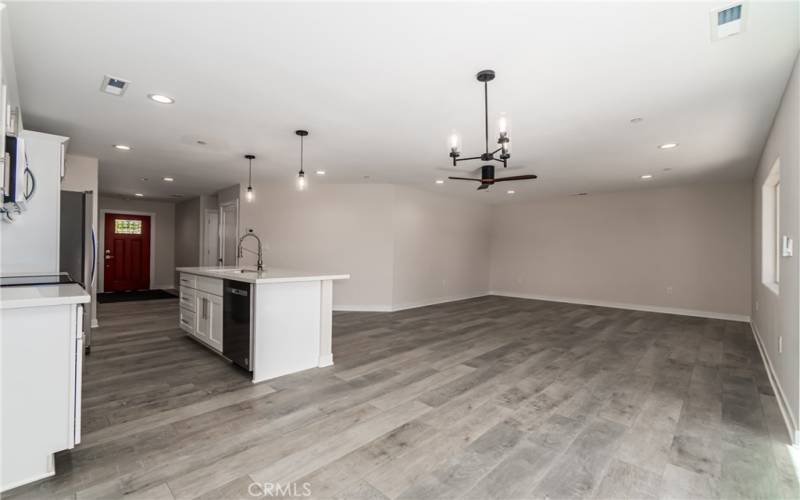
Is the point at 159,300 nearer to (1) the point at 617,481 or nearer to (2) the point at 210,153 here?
(2) the point at 210,153

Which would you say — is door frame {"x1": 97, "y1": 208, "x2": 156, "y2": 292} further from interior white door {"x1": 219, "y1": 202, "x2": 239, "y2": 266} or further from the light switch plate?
the light switch plate

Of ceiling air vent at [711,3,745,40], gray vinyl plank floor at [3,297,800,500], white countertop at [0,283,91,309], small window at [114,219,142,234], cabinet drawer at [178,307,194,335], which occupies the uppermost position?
ceiling air vent at [711,3,745,40]

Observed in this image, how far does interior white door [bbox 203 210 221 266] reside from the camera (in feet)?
26.3

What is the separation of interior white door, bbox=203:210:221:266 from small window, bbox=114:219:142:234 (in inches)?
101

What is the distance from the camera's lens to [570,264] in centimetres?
802

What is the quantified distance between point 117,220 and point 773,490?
37.7 ft

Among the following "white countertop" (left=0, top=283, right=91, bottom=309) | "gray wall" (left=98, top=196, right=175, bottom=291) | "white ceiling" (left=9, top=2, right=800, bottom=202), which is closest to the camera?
"white countertop" (left=0, top=283, right=91, bottom=309)

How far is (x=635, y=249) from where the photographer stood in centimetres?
717

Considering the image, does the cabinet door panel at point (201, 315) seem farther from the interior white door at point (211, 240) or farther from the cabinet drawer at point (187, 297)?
the interior white door at point (211, 240)

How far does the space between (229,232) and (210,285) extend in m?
3.95

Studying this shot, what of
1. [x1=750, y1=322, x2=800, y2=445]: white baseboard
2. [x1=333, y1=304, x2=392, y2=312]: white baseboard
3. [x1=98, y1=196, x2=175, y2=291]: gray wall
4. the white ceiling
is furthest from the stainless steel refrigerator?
[x1=98, y1=196, x2=175, y2=291]: gray wall

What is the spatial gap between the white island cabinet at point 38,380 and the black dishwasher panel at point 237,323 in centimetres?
133

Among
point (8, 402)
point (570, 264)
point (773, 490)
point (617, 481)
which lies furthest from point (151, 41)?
point (570, 264)

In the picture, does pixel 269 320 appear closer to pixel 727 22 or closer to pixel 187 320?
pixel 187 320
